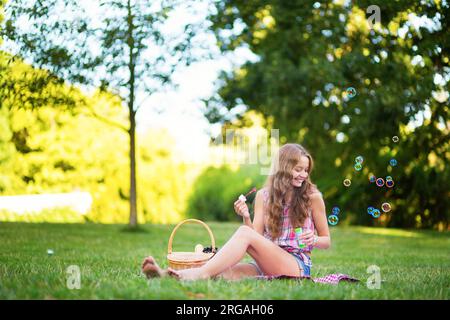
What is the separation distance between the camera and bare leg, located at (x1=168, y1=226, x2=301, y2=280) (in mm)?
3508

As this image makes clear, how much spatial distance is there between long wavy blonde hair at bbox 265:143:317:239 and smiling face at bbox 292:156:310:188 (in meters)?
0.02

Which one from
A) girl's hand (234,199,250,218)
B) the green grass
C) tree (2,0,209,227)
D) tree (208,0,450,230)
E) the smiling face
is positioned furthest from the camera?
tree (208,0,450,230)

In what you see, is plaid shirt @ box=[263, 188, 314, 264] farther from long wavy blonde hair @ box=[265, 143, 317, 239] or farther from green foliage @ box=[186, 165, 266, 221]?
green foliage @ box=[186, 165, 266, 221]

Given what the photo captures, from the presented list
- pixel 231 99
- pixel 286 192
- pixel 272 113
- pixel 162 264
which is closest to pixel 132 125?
pixel 231 99

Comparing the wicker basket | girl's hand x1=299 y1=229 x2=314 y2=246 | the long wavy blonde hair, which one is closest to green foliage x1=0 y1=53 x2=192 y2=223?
the wicker basket

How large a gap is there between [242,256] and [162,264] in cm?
161

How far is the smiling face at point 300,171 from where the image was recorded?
381 centimetres

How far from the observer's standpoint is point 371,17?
23.4 feet

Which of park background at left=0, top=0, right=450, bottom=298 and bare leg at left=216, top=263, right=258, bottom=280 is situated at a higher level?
park background at left=0, top=0, right=450, bottom=298

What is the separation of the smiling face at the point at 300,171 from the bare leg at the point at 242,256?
0.47 m

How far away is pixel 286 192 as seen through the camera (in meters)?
3.91

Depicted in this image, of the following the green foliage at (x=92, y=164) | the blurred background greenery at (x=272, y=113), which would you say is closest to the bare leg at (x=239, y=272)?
the blurred background greenery at (x=272, y=113)

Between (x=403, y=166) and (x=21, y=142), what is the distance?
356 inches
